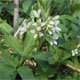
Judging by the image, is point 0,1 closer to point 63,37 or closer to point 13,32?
point 13,32

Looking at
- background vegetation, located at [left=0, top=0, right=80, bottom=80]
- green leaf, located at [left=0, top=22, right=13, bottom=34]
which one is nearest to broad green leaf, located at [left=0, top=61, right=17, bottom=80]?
background vegetation, located at [left=0, top=0, right=80, bottom=80]

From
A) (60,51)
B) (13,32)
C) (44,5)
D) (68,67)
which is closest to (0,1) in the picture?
(13,32)

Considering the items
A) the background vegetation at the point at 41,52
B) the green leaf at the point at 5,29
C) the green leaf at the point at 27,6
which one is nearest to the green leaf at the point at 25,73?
the background vegetation at the point at 41,52

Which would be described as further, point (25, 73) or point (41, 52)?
point (41, 52)

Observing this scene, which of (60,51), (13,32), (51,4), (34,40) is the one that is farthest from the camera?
(51,4)

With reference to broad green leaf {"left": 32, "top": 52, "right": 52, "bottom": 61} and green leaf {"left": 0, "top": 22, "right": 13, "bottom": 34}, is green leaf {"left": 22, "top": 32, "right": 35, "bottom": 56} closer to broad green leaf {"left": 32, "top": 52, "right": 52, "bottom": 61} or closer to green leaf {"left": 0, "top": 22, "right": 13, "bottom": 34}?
broad green leaf {"left": 32, "top": 52, "right": 52, "bottom": 61}

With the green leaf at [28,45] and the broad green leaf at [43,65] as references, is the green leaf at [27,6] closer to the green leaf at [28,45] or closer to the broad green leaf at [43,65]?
the green leaf at [28,45]

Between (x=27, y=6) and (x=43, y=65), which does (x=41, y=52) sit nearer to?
(x=43, y=65)

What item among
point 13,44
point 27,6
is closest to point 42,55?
point 13,44

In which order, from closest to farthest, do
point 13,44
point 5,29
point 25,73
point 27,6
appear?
point 25,73, point 13,44, point 5,29, point 27,6

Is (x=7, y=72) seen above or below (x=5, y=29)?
below

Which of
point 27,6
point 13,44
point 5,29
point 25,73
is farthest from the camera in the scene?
point 27,6
